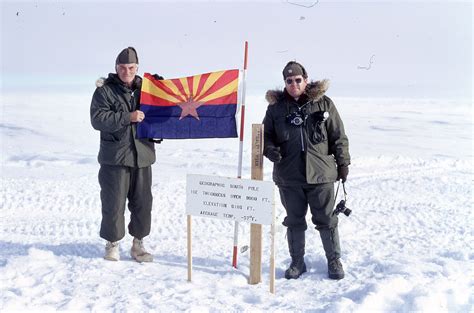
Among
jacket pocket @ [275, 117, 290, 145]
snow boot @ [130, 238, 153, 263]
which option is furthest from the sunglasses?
snow boot @ [130, 238, 153, 263]

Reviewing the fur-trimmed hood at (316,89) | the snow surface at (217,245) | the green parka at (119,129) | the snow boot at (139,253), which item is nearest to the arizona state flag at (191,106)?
the green parka at (119,129)

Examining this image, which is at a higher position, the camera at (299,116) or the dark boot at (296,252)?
the camera at (299,116)

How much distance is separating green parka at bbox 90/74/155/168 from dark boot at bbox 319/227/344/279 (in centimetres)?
188

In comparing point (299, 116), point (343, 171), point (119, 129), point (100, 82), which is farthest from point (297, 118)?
point (100, 82)

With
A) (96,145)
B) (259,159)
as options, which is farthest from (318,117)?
(96,145)

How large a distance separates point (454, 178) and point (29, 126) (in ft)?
42.4

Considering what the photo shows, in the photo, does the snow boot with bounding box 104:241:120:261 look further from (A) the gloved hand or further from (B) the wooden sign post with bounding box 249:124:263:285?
(A) the gloved hand

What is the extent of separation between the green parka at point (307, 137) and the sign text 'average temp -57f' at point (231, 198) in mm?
419

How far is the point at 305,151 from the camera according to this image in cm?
419

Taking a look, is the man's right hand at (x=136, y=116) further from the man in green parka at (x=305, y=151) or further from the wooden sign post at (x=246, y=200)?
the man in green parka at (x=305, y=151)

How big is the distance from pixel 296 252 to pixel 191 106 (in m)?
1.70

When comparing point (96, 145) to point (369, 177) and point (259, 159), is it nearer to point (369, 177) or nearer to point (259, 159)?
point (369, 177)

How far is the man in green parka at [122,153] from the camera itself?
14.6 ft

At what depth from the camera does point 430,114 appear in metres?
19.5
